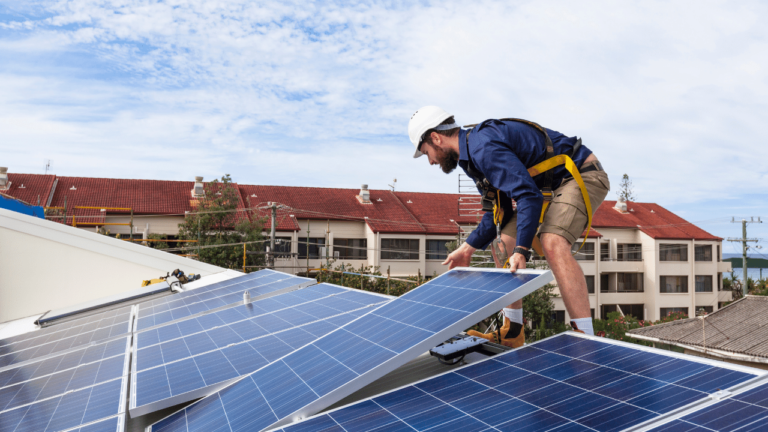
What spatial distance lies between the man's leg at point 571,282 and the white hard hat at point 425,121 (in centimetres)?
123

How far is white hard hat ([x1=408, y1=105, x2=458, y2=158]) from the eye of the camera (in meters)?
3.94

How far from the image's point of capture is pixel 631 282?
1884 inches

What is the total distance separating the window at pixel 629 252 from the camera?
47000 mm

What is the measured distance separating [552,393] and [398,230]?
125 ft

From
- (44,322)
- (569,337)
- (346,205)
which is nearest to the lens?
(569,337)

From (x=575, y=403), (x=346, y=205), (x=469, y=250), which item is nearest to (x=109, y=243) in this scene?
(x=469, y=250)

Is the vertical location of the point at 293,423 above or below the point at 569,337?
below

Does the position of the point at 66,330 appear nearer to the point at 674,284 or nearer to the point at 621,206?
the point at 621,206

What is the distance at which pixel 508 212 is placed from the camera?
14.8 feet

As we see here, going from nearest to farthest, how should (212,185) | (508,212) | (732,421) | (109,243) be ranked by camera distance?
(732,421) → (508,212) → (109,243) → (212,185)

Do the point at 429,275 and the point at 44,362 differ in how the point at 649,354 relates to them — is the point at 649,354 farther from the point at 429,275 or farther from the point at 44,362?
the point at 429,275

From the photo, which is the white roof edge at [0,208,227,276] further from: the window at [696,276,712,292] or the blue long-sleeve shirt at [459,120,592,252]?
the window at [696,276,712,292]

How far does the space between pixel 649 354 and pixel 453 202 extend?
43467 millimetres

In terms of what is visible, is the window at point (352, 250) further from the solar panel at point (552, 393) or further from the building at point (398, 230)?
the solar panel at point (552, 393)
